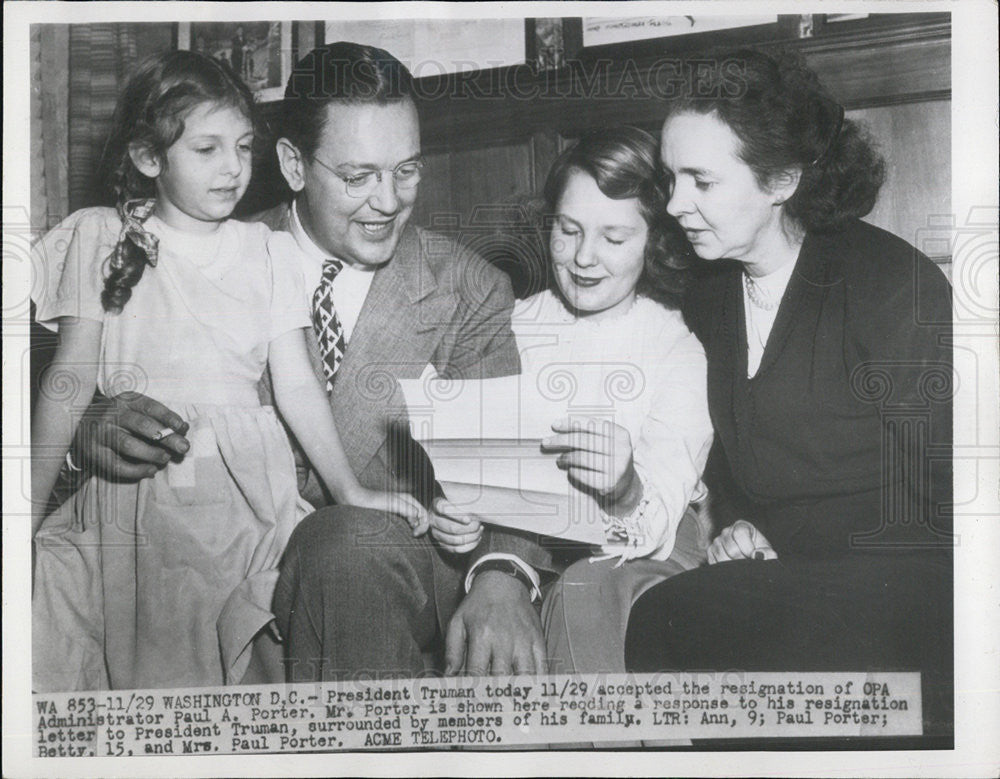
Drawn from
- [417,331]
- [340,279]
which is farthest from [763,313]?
[340,279]

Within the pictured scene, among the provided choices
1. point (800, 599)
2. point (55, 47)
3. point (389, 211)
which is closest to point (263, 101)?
point (389, 211)

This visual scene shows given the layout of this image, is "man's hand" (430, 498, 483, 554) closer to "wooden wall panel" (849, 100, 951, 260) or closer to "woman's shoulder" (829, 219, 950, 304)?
"woman's shoulder" (829, 219, 950, 304)

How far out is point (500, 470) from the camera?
2.61 m

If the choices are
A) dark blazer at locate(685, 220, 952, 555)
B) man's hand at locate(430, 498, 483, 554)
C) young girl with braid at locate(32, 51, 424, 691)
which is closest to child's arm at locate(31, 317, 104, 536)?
young girl with braid at locate(32, 51, 424, 691)

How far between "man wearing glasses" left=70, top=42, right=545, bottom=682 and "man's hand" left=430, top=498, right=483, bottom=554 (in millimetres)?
36

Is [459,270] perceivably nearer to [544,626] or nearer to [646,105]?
[646,105]

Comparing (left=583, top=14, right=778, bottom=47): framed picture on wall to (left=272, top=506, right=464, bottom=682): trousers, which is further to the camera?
(left=583, top=14, right=778, bottom=47): framed picture on wall

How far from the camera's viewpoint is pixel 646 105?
263cm

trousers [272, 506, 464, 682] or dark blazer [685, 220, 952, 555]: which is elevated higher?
dark blazer [685, 220, 952, 555]

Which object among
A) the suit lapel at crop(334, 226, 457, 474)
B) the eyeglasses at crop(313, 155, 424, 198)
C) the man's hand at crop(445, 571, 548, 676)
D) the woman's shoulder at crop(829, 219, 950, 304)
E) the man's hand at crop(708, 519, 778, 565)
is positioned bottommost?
the man's hand at crop(445, 571, 548, 676)

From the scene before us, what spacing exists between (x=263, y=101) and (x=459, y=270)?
2.41ft

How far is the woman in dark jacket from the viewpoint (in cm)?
258

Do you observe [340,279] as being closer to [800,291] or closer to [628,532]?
[628,532]

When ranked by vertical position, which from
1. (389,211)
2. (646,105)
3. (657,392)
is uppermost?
(646,105)
